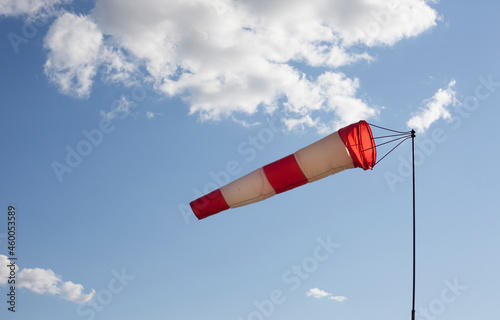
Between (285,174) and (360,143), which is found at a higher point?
(360,143)

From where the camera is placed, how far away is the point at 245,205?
1731 centimetres

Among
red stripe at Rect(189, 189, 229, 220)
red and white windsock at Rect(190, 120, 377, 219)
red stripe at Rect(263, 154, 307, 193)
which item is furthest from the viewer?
red stripe at Rect(189, 189, 229, 220)

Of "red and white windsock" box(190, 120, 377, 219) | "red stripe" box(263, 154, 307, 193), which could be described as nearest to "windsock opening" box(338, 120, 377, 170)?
"red and white windsock" box(190, 120, 377, 219)

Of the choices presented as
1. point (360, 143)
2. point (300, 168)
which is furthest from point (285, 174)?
point (360, 143)

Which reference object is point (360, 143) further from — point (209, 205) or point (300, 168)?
point (209, 205)

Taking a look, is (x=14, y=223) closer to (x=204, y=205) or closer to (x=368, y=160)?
(x=204, y=205)

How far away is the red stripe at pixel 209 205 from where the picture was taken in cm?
1723

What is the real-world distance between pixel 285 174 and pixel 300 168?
0.56 metres

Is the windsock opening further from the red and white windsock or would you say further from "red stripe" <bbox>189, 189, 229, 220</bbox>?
"red stripe" <bbox>189, 189, 229, 220</bbox>

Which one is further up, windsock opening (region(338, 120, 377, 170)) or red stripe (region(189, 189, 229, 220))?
windsock opening (region(338, 120, 377, 170))

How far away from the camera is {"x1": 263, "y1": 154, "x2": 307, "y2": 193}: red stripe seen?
54.5ft

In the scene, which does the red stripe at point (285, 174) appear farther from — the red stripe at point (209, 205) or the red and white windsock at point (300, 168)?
the red stripe at point (209, 205)

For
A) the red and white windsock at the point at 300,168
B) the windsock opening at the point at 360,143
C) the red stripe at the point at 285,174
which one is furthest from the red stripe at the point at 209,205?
the windsock opening at the point at 360,143

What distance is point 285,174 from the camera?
16.7 metres
